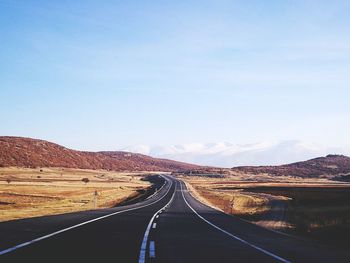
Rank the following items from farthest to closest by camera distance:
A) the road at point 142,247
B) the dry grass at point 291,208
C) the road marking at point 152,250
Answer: the dry grass at point 291,208 → the road marking at point 152,250 → the road at point 142,247

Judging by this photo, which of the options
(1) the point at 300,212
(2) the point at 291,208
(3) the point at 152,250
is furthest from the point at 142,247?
(2) the point at 291,208

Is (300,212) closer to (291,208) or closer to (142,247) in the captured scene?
(291,208)

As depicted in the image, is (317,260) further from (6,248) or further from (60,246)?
(6,248)

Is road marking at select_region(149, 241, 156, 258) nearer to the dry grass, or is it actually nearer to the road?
the road

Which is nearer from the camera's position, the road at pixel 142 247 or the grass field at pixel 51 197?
the road at pixel 142 247

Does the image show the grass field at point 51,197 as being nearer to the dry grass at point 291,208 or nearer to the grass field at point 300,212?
the dry grass at point 291,208

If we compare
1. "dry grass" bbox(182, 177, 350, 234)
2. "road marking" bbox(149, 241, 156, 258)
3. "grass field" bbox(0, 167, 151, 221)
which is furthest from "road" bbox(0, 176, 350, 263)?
"grass field" bbox(0, 167, 151, 221)

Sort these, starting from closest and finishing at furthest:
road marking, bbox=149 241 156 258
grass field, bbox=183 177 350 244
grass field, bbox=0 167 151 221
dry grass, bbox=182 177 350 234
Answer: road marking, bbox=149 241 156 258, grass field, bbox=183 177 350 244, dry grass, bbox=182 177 350 234, grass field, bbox=0 167 151 221

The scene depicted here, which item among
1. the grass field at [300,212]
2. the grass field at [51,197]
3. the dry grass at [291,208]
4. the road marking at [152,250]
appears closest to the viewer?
the road marking at [152,250]

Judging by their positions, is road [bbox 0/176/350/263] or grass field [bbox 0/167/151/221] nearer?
road [bbox 0/176/350/263]

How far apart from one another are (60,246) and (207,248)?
4.68 metres

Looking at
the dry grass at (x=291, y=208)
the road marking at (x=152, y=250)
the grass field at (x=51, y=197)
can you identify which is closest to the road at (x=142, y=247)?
the road marking at (x=152, y=250)

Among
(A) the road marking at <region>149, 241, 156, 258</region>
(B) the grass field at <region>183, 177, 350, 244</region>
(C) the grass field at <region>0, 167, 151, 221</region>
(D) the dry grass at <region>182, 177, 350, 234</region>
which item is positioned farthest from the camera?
(C) the grass field at <region>0, 167, 151, 221</region>

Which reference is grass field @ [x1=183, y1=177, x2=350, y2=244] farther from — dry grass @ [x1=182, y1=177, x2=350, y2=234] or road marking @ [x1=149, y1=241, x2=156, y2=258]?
road marking @ [x1=149, y1=241, x2=156, y2=258]
